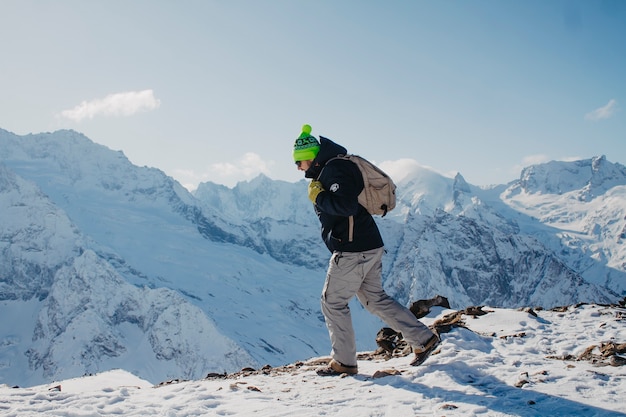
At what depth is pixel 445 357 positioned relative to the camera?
22.4ft

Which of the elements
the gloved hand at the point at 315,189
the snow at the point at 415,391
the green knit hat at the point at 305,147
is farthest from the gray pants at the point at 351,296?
the green knit hat at the point at 305,147

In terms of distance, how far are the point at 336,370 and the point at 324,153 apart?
2.82 meters

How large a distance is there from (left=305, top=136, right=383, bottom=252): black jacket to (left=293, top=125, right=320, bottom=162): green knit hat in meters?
0.09

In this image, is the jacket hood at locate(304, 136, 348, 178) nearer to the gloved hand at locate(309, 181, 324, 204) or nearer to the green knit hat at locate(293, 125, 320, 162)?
the green knit hat at locate(293, 125, 320, 162)

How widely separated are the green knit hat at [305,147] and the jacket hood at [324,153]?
0.27 feet

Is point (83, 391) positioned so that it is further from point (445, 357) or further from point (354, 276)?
point (445, 357)

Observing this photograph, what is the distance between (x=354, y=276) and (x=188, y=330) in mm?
199372

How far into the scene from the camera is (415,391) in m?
5.71

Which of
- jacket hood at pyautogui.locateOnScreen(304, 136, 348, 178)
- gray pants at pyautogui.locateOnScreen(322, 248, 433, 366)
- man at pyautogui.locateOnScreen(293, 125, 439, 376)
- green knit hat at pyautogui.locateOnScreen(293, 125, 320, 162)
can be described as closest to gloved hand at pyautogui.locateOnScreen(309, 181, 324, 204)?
man at pyautogui.locateOnScreen(293, 125, 439, 376)

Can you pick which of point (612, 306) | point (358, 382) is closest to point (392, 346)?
point (358, 382)

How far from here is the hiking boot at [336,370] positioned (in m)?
6.82

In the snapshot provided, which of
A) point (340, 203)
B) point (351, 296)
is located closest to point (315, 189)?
point (340, 203)

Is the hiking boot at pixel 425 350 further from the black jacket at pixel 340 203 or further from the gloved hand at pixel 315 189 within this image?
the gloved hand at pixel 315 189

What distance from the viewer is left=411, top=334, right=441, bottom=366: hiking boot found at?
6.63 meters
